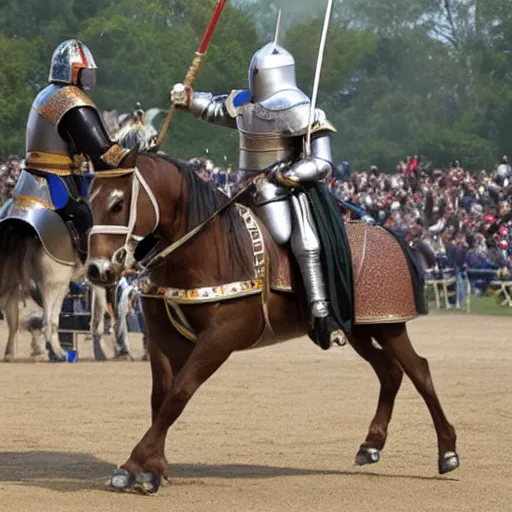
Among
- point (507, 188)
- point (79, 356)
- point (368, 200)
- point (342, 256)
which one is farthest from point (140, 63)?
point (342, 256)

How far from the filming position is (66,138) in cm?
1204

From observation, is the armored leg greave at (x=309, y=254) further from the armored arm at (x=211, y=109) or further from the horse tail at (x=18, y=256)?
the horse tail at (x=18, y=256)

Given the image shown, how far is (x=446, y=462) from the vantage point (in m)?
9.05

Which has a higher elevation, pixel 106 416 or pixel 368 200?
pixel 368 200

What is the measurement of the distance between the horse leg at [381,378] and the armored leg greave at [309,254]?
2.58 ft

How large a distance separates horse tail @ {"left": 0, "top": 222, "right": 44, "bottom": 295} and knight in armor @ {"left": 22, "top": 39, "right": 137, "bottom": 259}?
1.89ft

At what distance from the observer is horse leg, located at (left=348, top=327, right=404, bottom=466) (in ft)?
31.3

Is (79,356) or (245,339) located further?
(79,356)

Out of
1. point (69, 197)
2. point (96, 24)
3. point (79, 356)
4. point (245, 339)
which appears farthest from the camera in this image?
point (96, 24)

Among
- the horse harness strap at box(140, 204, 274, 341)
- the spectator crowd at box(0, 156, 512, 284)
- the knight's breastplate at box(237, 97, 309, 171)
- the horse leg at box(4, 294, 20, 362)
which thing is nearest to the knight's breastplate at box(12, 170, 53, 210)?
the horse leg at box(4, 294, 20, 362)

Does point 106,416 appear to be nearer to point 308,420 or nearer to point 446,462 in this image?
point 308,420

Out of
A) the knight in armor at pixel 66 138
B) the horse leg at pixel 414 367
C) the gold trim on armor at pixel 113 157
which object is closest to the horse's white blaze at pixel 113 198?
the gold trim on armor at pixel 113 157

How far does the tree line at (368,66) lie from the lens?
36.5 meters

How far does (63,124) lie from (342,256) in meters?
3.52
